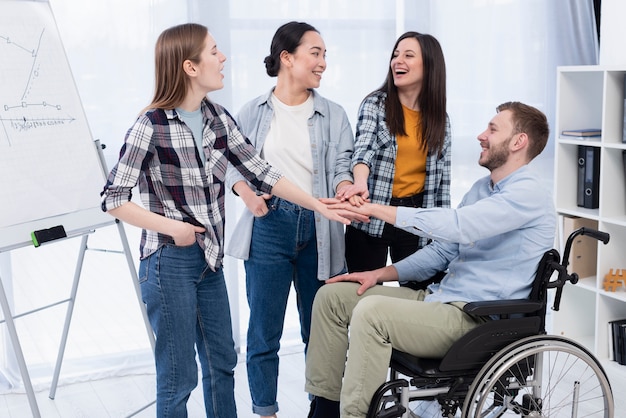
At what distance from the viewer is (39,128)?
2486mm

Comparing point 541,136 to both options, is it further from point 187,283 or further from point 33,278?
point 33,278

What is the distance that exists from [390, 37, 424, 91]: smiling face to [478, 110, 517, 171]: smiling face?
407 mm

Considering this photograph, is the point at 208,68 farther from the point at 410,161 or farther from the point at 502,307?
the point at 502,307

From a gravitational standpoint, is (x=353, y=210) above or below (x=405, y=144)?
below

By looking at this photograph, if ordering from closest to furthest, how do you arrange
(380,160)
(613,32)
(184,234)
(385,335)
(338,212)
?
1. (184,234)
2. (385,335)
3. (338,212)
4. (380,160)
5. (613,32)

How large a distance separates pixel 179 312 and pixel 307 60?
36.6 inches

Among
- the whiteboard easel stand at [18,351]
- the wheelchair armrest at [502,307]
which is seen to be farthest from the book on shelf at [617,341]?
the whiteboard easel stand at [18,351]

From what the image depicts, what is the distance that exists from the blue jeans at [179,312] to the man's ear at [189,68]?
0.46 metres

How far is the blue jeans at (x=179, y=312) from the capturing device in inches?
80.8

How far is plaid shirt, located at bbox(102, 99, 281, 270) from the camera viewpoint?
1.97 meters

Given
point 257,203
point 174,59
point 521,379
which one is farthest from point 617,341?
point 174,59

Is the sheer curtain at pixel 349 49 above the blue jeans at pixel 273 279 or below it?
above

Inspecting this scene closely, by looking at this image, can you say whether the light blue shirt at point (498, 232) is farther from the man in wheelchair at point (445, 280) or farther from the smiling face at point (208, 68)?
the smiling face at point (208, 68)

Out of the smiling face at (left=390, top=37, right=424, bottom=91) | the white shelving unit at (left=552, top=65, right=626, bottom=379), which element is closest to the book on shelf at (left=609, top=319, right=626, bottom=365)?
the white shelving unit at (left=552, top=65, right=626, bottom=379)
